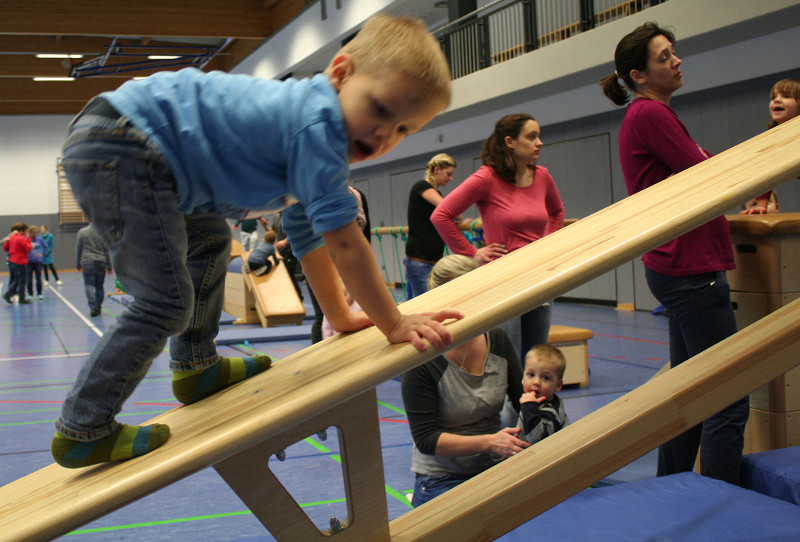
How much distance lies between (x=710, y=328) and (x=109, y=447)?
1.62 meters

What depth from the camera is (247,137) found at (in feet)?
4.22

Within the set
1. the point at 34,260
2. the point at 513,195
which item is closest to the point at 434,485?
the point at 513,195

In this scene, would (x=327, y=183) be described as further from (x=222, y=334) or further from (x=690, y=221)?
(x=222, y=334)

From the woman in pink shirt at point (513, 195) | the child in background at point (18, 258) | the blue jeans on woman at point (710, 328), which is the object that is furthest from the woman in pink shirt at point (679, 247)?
the child in background at point (18, 258)

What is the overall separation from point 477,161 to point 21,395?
830 centimetres

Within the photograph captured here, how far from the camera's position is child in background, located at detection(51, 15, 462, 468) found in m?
1.22

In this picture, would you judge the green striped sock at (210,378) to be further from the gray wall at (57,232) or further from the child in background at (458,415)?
the gray wall at (57,232)

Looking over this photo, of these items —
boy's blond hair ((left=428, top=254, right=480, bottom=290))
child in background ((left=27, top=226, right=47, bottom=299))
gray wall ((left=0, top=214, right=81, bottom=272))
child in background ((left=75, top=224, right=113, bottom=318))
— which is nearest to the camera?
boy's blond hair ((left=428, top=254, right=480, bottom=290))

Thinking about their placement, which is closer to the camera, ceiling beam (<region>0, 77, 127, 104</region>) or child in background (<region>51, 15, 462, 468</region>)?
child in background (<region>51, 15, 462, 468</region>)

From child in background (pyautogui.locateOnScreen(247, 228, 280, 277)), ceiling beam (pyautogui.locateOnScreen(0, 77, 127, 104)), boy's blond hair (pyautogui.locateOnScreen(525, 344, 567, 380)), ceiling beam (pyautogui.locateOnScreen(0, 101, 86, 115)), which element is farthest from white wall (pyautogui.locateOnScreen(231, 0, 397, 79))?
ceiling beam (pyautogui.locateOnScreen(0, 101, 86, 115))

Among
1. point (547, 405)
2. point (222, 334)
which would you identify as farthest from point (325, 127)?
point (222, 334)

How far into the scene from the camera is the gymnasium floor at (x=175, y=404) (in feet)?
8.87

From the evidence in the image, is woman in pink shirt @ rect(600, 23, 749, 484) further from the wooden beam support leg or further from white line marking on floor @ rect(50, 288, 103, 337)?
white line marking on floor @ rect(50, 288, 103, 337)

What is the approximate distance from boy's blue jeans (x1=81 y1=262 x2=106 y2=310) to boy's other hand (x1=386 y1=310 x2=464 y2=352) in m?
9.17
